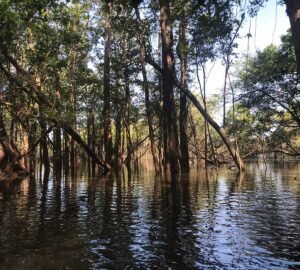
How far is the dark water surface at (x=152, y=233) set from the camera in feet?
16.2

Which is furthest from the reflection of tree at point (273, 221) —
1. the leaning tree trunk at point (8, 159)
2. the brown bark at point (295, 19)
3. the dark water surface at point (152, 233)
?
the leaning tree trunk at point (8, 159)

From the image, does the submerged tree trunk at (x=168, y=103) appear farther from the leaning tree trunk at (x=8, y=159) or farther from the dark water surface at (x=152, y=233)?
the leaning tree trunk at (x=8, y=159)

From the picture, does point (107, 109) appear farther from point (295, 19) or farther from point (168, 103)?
point (295, 19)

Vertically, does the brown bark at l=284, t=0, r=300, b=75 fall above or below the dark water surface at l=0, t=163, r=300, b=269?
above

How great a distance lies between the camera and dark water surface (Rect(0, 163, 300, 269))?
195 inches

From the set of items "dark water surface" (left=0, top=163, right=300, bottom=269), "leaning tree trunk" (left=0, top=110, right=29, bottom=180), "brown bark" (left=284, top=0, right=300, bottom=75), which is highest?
"brown bark" (left=284, top=0, right=300, bottom=75)

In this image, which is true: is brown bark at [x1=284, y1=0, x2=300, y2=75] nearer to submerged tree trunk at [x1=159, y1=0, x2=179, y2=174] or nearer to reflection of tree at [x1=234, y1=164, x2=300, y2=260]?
reflection of tree at [x1=234, y1=164, x2=300, y2=260]

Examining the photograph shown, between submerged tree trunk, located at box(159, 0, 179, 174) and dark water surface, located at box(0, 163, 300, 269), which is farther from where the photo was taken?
submerged tree trunk, located at box(159, 0, 179, 174)

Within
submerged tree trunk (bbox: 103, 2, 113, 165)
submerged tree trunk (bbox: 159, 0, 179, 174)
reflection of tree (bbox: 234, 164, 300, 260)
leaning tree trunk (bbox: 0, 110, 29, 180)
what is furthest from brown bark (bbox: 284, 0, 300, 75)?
submerged tree trunk (bbox: 103, 2, 113, 165)

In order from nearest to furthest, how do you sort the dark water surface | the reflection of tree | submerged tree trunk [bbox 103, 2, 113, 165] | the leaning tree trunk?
the dark water surface < the reflection of tree < the leaning tree trunk < submerged tree trunk [bbox 103, 2, 113, 165]

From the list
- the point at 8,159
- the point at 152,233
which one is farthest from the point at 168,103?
the point at 152,233

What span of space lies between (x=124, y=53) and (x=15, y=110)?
43.2 ft

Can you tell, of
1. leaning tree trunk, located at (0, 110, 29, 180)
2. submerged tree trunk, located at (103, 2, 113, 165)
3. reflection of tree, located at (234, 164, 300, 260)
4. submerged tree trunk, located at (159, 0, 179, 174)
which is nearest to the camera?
reflection of tree, located at (234, 164, 300, 260)

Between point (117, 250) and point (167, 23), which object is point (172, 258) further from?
point (167, 23)
